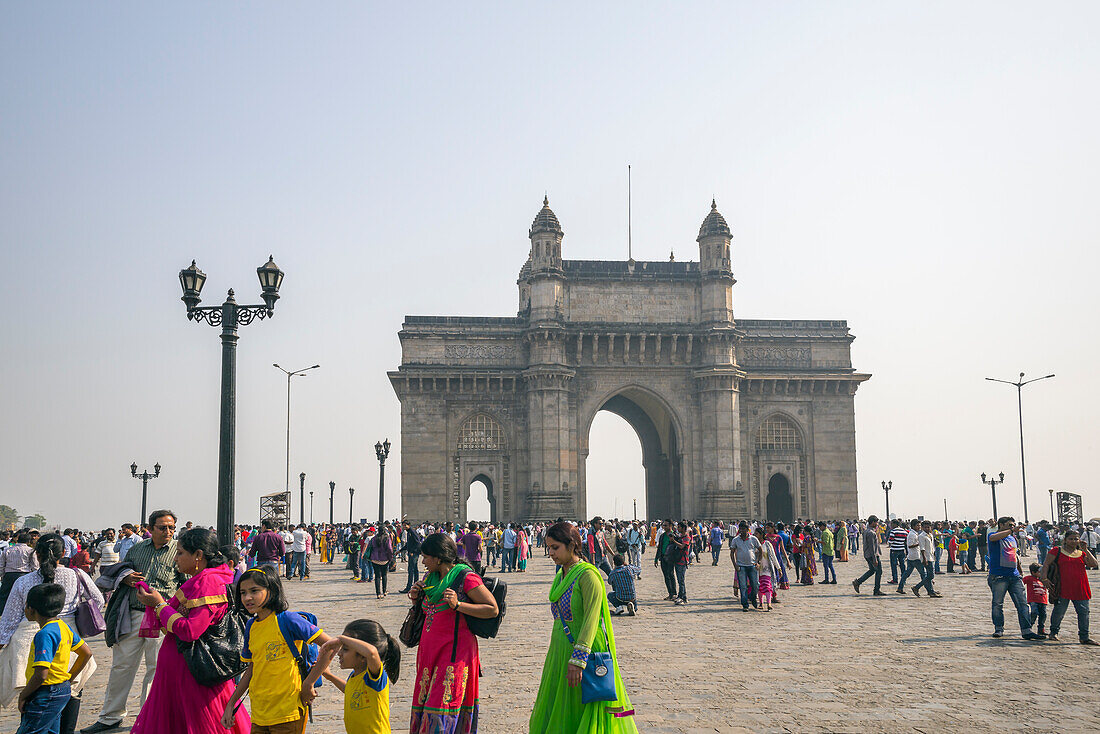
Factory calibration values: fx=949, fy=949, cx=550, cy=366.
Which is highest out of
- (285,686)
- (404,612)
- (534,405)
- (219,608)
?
(534,405)

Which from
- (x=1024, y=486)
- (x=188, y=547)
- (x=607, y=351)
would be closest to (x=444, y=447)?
(x=607, y=351)

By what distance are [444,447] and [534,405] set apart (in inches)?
196

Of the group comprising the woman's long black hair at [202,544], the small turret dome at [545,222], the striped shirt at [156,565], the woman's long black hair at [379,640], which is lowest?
the woman's long black hair at [379,640]

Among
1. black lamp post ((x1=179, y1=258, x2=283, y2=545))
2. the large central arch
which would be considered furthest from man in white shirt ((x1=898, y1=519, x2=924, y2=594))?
the large central arch

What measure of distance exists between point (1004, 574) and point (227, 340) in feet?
38.7

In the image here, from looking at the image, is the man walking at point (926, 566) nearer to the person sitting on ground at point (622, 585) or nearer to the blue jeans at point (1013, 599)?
the blue jeans at point (1013, 599)

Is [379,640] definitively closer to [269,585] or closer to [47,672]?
[269,585]

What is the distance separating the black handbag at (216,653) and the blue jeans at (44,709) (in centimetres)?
124

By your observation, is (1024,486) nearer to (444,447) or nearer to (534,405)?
(534,405)

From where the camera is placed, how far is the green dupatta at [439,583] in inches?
231

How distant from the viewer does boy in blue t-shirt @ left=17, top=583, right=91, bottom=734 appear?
6.31 m

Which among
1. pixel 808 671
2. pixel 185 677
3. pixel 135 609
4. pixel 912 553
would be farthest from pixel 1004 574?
pixel 185 677

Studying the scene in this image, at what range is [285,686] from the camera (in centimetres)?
568

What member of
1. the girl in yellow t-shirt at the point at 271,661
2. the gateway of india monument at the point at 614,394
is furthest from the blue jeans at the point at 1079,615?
the gateway of india monument at the point at 614,394
